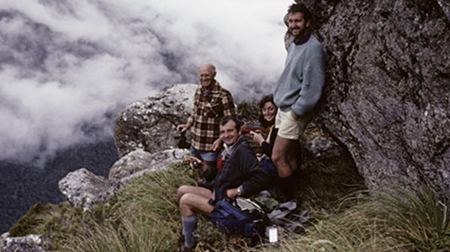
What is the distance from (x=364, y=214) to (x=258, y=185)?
1104 mm

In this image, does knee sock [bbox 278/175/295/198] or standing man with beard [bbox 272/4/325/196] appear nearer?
standing man with beard [bbox 272/4/325/196]

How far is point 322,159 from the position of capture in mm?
5980

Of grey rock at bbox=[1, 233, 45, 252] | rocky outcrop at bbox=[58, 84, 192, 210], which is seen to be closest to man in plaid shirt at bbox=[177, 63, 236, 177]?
grey rock at bbox=[1, 233, 45, 252]

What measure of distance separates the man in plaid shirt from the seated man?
42.1 inches

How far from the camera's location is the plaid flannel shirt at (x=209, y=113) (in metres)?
5.62

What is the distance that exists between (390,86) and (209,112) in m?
2.66

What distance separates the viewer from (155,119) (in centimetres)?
1139

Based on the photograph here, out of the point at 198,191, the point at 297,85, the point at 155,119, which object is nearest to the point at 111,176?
the point at 155,119

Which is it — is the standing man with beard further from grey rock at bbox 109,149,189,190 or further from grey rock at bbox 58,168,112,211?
grey rock at bbox 58,168,112,211

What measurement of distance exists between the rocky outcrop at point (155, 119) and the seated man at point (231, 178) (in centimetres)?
664

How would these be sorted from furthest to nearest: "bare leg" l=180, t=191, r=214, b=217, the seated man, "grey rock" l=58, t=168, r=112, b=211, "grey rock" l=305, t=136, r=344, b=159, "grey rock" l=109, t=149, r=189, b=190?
1. "grey rock" l=109, t=149, r=189, b=190
2. "grey rock" l=58, t=168, r=112, b=211
3. "grey rock" l=305, t=136, r=344, b=159
4. "bare leg" l=180, t=191, r=214, b=217
5. the seated man

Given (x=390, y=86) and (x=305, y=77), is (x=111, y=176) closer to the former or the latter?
(x=305, y=77)

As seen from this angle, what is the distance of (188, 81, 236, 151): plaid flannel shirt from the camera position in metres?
5.62

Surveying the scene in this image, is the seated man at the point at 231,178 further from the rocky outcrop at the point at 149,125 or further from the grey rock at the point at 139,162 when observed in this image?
the rocky outcrop at the point at 149,125
